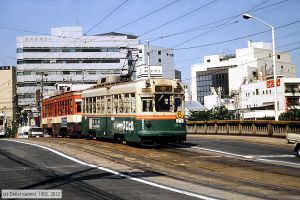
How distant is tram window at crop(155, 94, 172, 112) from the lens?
65.5 feet

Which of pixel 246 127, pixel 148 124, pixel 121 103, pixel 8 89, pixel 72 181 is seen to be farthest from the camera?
pixel 8 89

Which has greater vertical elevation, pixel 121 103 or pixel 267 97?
pixel 267 97

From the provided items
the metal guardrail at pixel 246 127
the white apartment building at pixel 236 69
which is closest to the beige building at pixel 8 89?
the white apartment building at pixel 236 69

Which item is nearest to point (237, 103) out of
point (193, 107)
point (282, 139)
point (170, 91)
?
point (193, 107)

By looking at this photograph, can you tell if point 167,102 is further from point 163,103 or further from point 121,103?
point 121,103

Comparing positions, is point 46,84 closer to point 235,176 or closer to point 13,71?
point 13,71

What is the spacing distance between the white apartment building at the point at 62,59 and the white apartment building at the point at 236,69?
2502cm

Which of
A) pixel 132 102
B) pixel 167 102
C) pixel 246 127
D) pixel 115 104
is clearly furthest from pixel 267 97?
pixel 132 102

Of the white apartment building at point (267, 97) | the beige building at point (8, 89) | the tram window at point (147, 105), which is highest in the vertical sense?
the beige building at point (8, 89)

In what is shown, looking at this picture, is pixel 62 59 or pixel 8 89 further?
pixel 8 89

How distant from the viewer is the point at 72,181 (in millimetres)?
11195

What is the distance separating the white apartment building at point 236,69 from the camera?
11344 cm

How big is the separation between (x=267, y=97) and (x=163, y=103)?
221ft

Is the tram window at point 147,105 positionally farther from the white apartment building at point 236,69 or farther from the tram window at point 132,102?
the white apartment building at point 236,69
